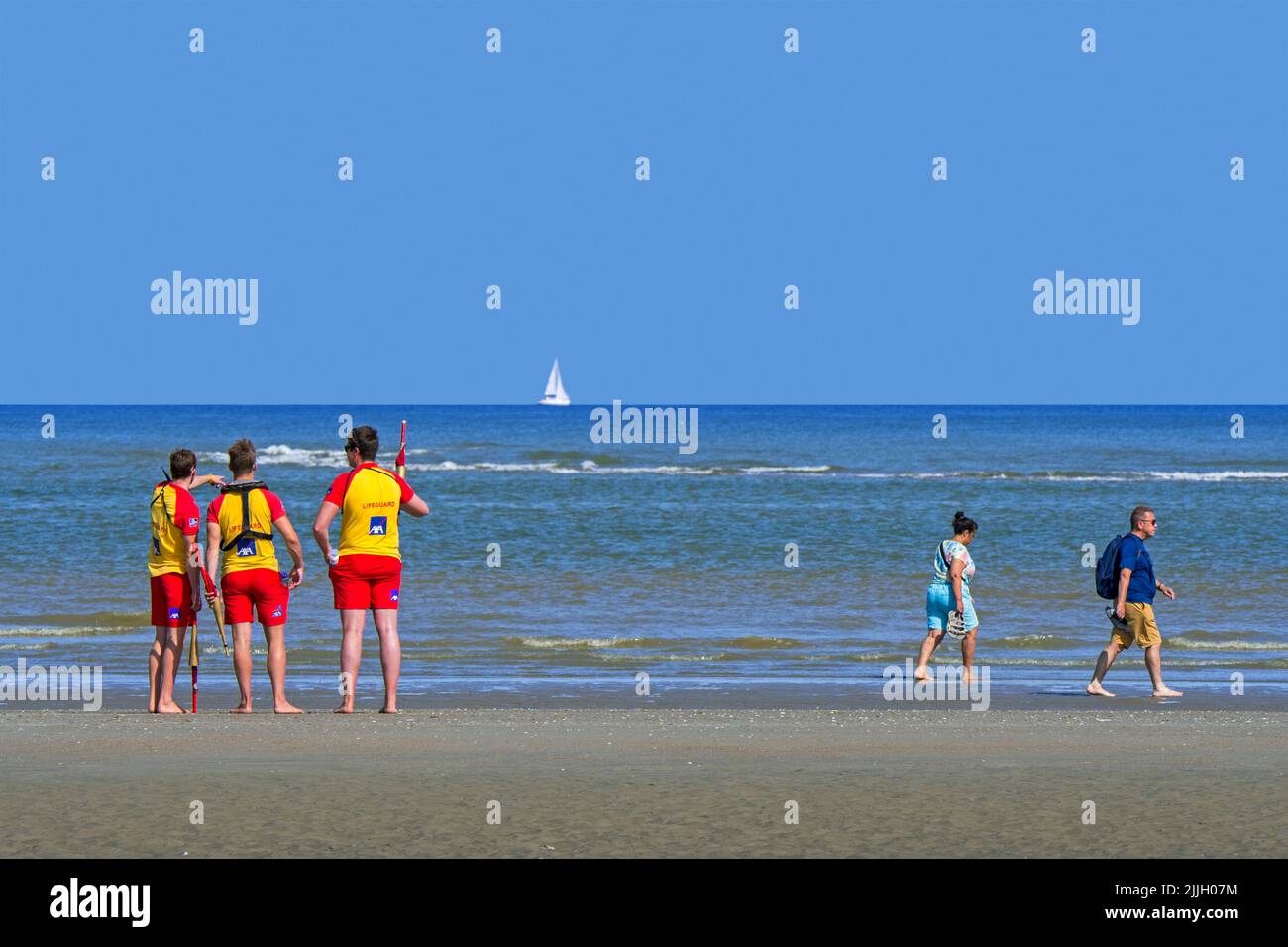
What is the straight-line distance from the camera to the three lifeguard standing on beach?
9789mm

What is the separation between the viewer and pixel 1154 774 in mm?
8094

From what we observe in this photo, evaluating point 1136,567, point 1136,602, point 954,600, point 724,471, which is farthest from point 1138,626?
point 724,471

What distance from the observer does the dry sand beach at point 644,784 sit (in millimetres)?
6477

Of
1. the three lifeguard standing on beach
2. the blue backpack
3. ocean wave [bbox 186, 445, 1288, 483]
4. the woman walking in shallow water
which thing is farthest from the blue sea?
the three lifeguard standing on beach

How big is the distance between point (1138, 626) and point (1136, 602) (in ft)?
0.54

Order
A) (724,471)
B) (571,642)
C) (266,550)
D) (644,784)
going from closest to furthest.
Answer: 1. (644,784)
2. (266,550)
3. (571,642)
4. (724,471)

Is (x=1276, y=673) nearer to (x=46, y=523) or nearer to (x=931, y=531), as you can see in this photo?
(x=931, y=531)

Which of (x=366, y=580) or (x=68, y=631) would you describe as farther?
(x=68, y=631)

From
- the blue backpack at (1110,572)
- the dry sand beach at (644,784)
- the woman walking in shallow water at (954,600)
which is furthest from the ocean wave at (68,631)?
the blue backpack at (1110,572)

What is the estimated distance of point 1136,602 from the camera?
38.9 feet

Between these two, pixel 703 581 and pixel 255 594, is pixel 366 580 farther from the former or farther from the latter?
pixel 703 581

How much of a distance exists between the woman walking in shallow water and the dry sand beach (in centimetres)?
210
